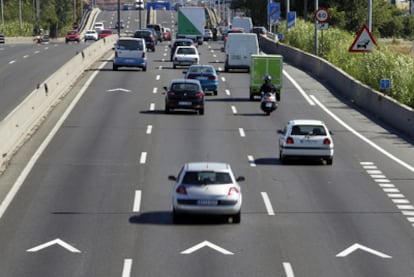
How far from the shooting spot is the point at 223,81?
67000 millimetres

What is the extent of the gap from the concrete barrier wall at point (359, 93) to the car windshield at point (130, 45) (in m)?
10.6

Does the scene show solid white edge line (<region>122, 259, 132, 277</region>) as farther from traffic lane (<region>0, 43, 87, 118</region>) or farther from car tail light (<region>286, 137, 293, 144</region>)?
traffic lane (<region>0, 43, 87, 118</region>)

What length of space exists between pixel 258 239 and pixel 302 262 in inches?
99.7

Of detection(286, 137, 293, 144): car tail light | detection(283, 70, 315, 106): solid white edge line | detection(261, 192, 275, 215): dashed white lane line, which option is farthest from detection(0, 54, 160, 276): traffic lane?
detection(283, 70, 315, 106): solid white edge line

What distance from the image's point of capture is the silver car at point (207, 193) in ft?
82.6

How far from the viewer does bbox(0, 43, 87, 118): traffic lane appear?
55250mm

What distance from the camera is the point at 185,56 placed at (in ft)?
248

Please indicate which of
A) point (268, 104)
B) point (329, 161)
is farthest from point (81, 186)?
point (268, 104)

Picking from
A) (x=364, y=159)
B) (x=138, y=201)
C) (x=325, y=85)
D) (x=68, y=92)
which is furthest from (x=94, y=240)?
(x=325, y=85)

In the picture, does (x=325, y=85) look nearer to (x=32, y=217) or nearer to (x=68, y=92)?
(x=68, y=92)

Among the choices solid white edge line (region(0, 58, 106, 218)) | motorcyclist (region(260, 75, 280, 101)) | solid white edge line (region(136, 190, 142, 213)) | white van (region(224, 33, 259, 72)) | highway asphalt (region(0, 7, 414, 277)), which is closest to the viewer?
highway asphalt (region(0, 7, 414, 277))

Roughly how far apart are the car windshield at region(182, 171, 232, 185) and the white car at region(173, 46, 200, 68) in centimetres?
4958

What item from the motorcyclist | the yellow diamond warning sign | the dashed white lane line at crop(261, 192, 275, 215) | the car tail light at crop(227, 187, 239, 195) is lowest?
the dashed white lane line at crop(261, 192, 275, 215)

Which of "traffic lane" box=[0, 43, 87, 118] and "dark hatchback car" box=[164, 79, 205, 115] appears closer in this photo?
"dark hatchback car" box=[164, 79, 205, 115]
